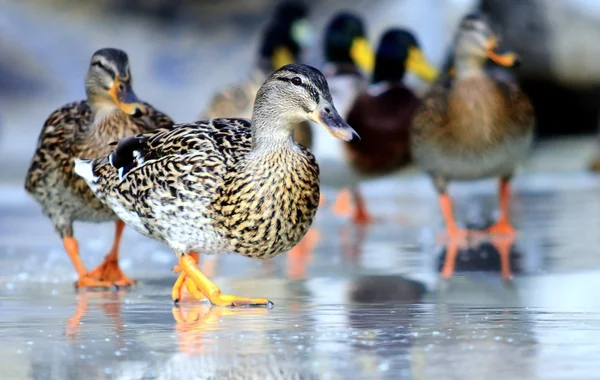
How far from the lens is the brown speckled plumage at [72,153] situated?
673 centimetres

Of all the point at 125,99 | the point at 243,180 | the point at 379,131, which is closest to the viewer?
the point at 243,180

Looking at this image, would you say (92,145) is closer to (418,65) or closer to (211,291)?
(211,291)

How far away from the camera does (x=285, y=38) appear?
13.5 metres

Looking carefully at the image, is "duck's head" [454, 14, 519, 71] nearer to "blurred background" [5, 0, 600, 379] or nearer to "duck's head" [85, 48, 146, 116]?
"blurred background" [5, 0, 600, 379]

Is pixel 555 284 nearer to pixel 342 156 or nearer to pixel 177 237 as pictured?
pixel 177 237

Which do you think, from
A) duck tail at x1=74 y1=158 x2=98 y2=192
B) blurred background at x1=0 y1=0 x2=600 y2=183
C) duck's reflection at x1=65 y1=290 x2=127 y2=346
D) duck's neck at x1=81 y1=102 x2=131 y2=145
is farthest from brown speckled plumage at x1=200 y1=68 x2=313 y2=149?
blurred background at x1=0 y1=0 x2=600 y2=183

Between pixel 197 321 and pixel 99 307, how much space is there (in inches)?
27.4

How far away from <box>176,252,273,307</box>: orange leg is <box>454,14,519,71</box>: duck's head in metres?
3.81

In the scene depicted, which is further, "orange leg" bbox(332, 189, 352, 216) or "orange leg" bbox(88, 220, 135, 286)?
"orange leg" bbox(332, 189, 352, 216)

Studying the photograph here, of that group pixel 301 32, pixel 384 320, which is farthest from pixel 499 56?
pixel 301 32

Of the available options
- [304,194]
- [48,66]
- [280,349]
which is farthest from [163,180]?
[48,66]

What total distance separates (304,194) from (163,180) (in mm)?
650

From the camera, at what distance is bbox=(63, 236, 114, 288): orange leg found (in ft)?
21.4

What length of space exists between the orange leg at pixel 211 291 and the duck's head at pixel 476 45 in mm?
3807
